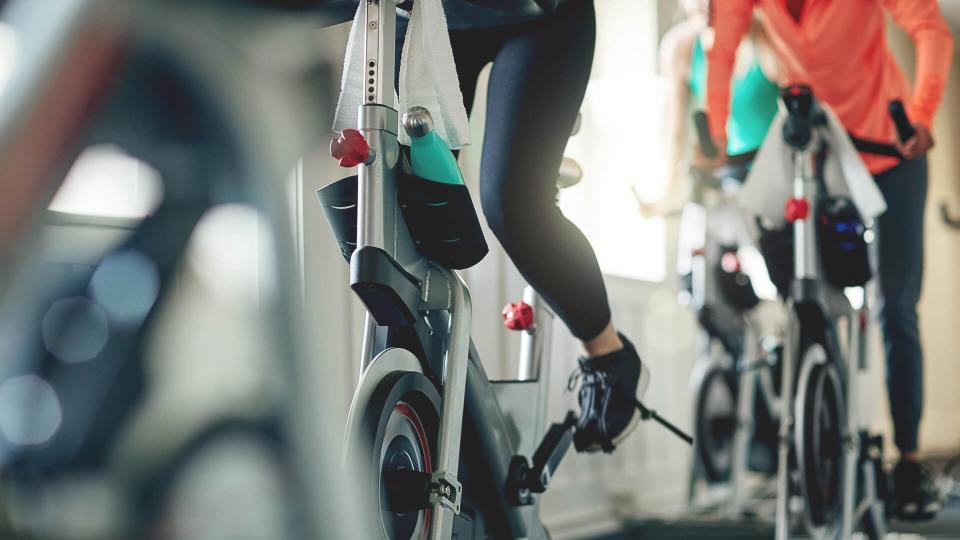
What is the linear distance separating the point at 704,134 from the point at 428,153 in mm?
1447

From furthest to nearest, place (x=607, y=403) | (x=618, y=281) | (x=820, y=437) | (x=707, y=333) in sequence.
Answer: (x=618, y=281) → (x=707, y=333) → (x=820, y=437) → (x=607, y=403)

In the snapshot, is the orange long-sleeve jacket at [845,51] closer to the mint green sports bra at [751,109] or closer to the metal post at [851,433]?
the mint green sports bra at [751,109]

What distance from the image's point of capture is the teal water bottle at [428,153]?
105cm

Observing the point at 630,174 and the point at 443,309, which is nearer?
the point at 443,309

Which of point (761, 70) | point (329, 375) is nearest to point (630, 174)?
point (761, 70)

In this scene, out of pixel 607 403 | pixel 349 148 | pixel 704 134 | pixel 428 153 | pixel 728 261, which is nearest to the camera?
pixel 349 148

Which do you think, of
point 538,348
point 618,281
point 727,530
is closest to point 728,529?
point 727,530

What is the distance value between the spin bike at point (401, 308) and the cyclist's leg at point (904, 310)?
132 cm

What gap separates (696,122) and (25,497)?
2.22 metres

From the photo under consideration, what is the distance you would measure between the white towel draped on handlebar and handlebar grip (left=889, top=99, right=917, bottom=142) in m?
1.17

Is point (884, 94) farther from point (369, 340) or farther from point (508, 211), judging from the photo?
point (369, 340)

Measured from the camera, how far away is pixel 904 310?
2.28 meters

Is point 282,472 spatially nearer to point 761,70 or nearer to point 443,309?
point 443,309

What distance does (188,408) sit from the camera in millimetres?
314
